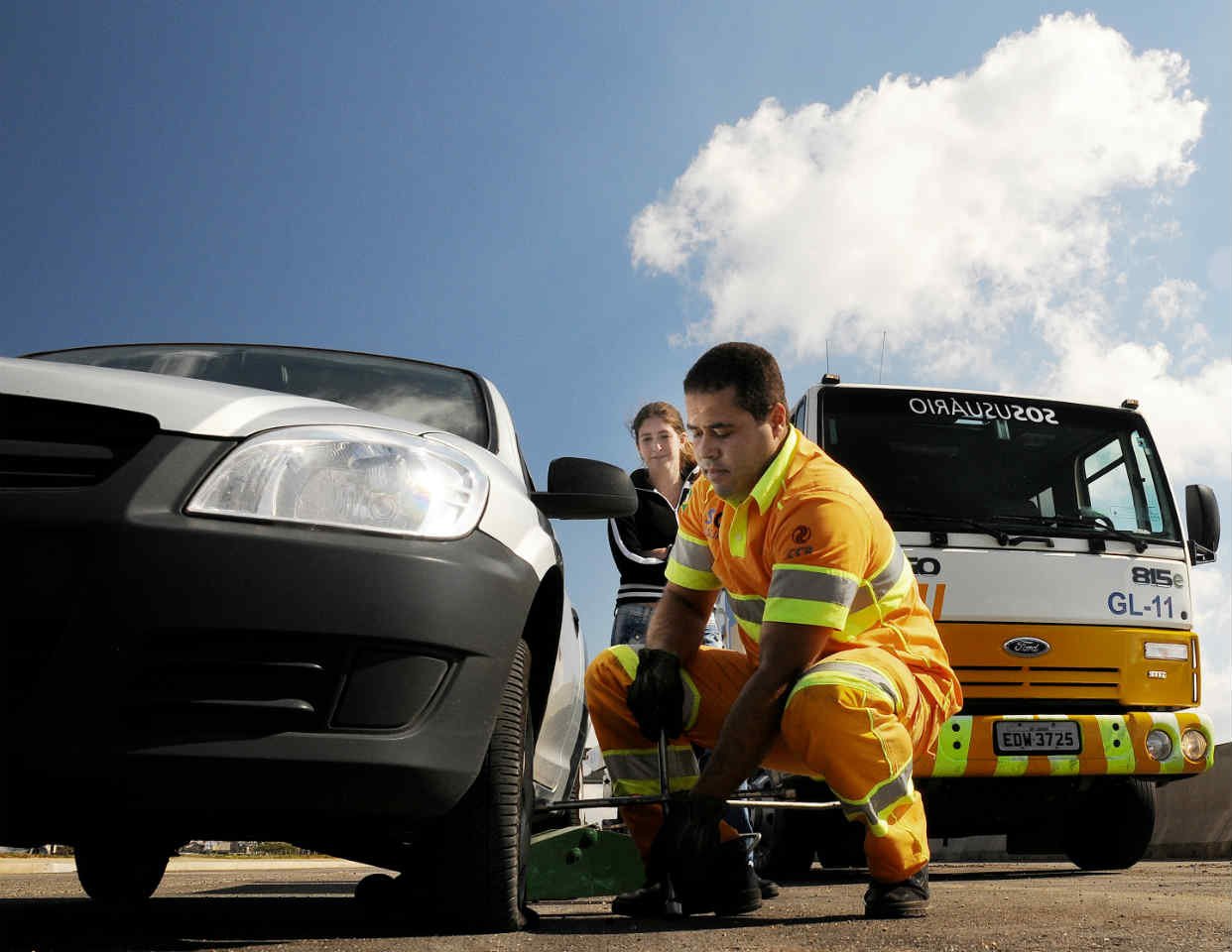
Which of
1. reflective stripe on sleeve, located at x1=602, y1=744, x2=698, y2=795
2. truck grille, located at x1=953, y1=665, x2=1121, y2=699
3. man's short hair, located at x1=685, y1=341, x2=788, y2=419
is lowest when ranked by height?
reflective stripe on sleeve, located at x1=602, y1=744, x2=698, y2=795

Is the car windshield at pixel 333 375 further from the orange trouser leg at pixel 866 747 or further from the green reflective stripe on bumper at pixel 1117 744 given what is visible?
the green reflective stripe on bumper at pixel 1117 744

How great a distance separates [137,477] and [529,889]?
6.41 feet

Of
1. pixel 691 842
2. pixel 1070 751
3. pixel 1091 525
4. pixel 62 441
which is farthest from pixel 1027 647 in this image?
pixel 62 441

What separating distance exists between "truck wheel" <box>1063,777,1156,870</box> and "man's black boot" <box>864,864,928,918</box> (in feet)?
11.3

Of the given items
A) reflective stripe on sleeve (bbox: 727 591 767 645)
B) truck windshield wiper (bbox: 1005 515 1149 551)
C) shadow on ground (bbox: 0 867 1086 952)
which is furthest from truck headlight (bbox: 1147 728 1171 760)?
reflective stripe on sleeve (bbox: 727 591 767 645)

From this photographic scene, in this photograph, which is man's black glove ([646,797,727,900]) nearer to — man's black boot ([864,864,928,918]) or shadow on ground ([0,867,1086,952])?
shadow on ground ([0,867,1086,952])

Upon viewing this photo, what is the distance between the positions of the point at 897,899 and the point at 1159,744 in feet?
11.4

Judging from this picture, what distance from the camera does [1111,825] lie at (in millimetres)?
6762

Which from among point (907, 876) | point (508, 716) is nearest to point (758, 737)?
point (907, 876)

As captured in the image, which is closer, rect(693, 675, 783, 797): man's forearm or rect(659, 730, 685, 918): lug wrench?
rect(693, 675, 783, 797): man's forearm

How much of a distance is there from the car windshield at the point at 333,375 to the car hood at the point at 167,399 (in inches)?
38.1

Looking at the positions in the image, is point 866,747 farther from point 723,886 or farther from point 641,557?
point 641,557

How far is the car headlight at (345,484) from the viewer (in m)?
2.18

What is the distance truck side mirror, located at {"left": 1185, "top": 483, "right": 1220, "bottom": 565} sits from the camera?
20.4 ft
